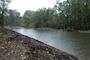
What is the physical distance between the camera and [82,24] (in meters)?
53.4

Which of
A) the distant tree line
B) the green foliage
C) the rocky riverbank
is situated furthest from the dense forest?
the rocky riverbank

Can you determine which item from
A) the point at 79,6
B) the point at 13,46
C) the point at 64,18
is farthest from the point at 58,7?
the point at 13,46

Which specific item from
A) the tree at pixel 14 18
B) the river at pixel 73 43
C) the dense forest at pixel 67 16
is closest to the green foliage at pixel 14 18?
the tree at pixel 14 18

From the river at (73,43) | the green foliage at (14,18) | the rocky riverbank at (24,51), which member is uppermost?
the green foliage at (14,18)

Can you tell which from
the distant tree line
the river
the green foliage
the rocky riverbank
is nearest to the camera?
the rocky riverbank

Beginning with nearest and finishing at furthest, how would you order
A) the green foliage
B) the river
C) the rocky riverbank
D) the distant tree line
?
the rocky riverbank
the river
the distant tree line
the green foliage

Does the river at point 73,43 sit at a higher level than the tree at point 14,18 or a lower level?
lower

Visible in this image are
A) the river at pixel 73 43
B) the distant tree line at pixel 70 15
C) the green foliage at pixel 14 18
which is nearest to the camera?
the river at pixel 73 43

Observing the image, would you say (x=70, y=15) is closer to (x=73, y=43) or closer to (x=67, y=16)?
A: (x=67, y=16)

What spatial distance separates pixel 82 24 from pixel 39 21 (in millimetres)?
34550

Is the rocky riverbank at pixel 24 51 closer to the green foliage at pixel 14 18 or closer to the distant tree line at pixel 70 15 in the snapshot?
the distant tree line at pixel 70 15

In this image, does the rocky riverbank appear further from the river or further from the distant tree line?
the distant tree line

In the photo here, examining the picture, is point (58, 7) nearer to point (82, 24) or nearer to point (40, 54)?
point (82, 24)

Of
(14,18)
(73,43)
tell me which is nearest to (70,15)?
(73,43)
